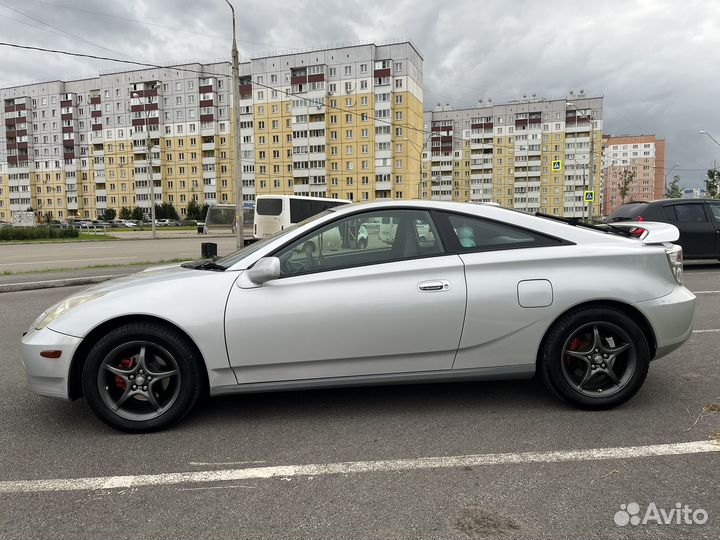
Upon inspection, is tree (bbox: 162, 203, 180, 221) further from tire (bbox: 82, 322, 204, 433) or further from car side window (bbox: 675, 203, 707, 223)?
tire (bbox: 82, 322, 204, 433)

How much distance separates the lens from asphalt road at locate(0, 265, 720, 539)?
223 cm

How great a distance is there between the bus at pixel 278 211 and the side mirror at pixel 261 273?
74.2 feet

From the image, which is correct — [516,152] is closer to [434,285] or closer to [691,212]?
[691,212]

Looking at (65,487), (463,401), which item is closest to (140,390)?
(65,487)

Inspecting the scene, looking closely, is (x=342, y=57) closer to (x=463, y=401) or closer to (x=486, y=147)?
(x=486, y=147)

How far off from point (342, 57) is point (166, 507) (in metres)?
78.2

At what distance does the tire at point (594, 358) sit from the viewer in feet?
11.0

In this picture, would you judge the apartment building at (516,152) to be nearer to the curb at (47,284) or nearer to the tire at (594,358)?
the curb at (47,284)

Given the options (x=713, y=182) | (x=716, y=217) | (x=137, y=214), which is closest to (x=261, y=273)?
(x=716, y=217)

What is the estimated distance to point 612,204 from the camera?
451ft

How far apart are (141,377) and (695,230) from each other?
1216 cm

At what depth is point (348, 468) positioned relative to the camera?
274 cm

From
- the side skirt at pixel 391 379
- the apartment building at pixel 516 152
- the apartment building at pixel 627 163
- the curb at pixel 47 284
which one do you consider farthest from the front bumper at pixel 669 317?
the apartment building at pixel 627 163
